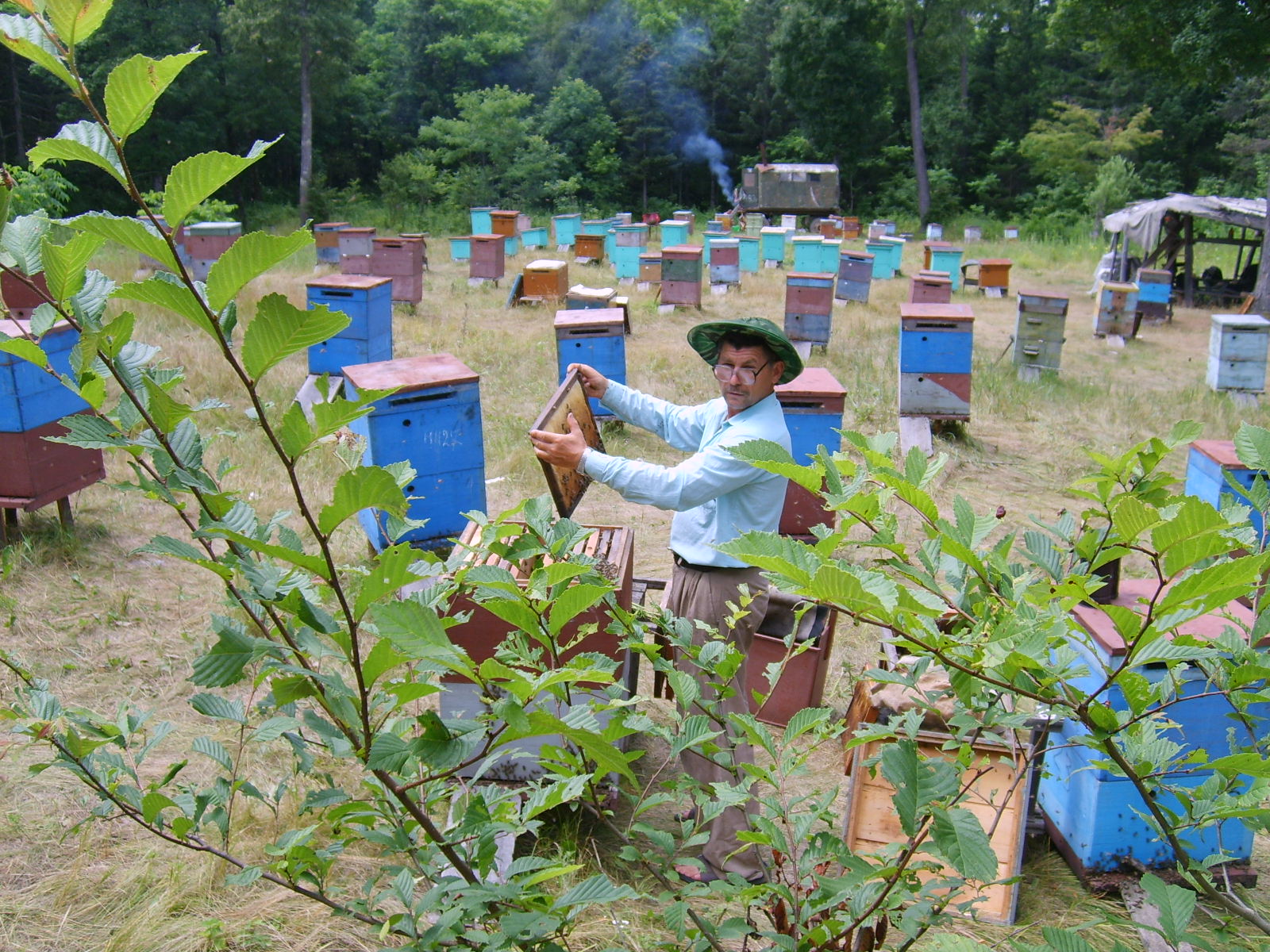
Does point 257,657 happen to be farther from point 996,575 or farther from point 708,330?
point 708,330

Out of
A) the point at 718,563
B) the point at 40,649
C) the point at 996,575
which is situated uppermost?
the point at 996,575

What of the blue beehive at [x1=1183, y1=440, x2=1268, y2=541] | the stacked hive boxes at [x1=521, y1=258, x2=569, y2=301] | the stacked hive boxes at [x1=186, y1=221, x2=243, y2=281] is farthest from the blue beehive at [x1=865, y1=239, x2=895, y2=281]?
the blue beehive at [x1=1183, y1=440, x2=1268, y2=541]

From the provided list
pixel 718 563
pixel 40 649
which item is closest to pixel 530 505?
pixel 718 563

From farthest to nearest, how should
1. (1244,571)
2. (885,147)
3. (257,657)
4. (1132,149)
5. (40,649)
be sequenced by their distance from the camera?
(885,147) < (1132,149) < (40,649) < (257,657) < (1244,571)

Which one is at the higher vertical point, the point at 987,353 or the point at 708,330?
the point at 708,330

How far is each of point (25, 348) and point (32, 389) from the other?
4374mm

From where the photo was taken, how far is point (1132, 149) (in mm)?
27469

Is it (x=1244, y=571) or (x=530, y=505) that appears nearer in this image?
(x=1244, y=571)

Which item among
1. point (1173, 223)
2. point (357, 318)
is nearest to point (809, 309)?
point (357, 318)

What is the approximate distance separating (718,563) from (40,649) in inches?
121

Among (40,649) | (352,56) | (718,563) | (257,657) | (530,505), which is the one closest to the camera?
(257,657)

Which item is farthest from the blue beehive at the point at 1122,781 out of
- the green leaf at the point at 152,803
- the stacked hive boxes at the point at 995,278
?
the stacked hive boxes at the point at 995,278

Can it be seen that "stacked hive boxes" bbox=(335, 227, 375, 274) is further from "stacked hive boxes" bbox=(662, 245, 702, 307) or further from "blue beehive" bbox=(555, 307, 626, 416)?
"blue beehive" bbox=(555, 307, 626, 416)

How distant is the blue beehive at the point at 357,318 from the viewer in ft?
22.9
